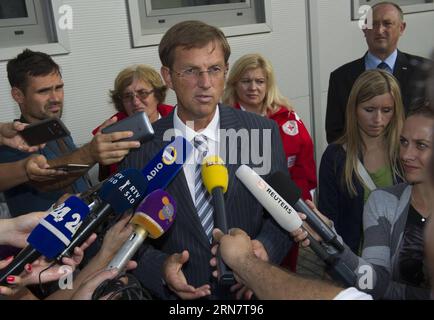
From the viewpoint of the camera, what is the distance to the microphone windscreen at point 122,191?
1372 millimetres

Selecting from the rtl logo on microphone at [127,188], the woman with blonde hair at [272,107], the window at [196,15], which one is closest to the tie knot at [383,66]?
the woman with blonde hair at [272,107]

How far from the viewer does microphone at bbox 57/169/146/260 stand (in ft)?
4.28

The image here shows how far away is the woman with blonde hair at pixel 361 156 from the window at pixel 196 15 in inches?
69.7

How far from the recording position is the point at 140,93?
289cm

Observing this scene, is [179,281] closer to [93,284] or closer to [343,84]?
[93,284]

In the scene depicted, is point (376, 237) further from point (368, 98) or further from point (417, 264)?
point (368, 98)

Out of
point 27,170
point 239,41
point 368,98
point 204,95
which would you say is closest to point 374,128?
point 368,98

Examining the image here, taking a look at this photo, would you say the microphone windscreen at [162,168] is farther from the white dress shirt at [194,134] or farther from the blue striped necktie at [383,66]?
the blue striped necktie at [383,66]

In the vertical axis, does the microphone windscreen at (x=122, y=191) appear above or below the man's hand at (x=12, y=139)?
below

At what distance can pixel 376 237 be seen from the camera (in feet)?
5.37

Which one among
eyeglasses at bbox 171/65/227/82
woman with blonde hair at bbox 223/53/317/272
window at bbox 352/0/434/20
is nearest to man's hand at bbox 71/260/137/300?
eyeglasses at bbox 171/65/227/82

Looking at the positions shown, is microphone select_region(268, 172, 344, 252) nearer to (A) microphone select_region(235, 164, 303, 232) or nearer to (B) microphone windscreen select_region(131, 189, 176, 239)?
(A) microphone select_region(235, 164, 303, 232)

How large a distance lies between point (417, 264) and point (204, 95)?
3.36 feet

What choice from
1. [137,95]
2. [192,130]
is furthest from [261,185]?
[137,95]
